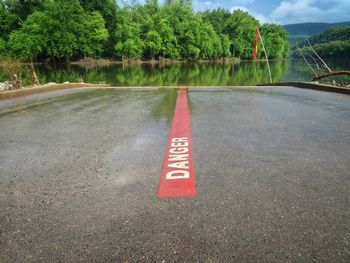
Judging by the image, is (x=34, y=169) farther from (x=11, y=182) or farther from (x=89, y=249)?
(x=89, y=249)

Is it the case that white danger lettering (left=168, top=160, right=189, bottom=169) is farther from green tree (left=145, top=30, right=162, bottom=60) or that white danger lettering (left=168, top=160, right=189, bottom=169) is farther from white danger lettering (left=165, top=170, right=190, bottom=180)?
green tree (left=145, top=30, right=162, bottom=60)

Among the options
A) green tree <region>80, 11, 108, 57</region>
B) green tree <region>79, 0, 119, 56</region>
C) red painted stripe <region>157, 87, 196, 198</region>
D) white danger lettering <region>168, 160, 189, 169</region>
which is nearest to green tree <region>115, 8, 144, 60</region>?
green tree <region>79, 0, 119, 56</region>

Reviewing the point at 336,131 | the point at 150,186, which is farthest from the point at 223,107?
the point at 150,186

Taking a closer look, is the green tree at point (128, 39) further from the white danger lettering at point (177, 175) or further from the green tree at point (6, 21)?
the white danger lettering at point (177, 175)

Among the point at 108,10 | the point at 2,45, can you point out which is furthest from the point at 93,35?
the point at 2,45

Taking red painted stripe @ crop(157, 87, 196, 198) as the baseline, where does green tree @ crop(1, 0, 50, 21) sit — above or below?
above

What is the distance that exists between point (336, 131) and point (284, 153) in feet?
6.88

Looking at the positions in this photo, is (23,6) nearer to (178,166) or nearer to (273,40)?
(178,166)

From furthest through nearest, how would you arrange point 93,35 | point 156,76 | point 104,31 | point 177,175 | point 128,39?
point 128,39
point 104,31
point 93,35
point 156,76
point 177,175

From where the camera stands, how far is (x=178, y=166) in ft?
12.0

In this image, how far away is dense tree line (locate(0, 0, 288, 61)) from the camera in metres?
59.2

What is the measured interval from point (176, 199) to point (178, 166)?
34.9 inches

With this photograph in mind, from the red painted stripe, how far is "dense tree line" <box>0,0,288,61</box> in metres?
54.8

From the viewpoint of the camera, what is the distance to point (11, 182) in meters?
3.30
